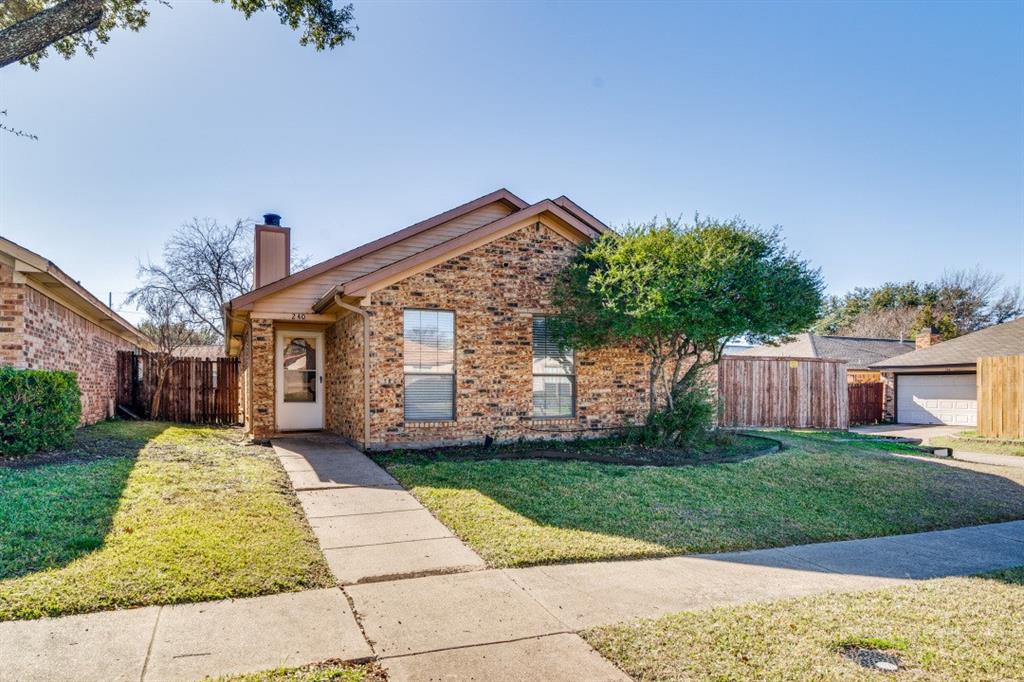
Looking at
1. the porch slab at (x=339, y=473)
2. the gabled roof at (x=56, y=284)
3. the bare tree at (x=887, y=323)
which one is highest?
the bare tree at (x=887, y=323)

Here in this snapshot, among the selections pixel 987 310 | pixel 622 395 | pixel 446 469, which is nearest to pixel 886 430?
pixel 622 395

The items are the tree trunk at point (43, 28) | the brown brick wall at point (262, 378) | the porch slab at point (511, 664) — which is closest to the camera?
the porch slab at point (511, 664)

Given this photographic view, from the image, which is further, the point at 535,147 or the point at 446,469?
the point at 535,147

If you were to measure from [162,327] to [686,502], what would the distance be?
Result: 19.8 m

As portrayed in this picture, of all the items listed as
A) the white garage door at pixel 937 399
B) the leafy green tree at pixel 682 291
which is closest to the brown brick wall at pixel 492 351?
the leafy green tree at pixel 682 291

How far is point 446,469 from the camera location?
8.42 m

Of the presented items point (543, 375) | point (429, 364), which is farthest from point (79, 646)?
point (543, 375)

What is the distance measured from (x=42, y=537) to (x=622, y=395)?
29.9 feet

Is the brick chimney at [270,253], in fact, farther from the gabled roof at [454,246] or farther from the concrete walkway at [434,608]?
the concrete walkway at [434,608]

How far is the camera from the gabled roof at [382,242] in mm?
11180

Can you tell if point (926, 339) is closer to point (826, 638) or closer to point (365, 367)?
point (365, 367)

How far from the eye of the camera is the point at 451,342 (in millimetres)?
10547

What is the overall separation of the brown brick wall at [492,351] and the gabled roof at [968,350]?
14.5 meters

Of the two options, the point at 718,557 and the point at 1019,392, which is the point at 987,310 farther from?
the point at 718,557
